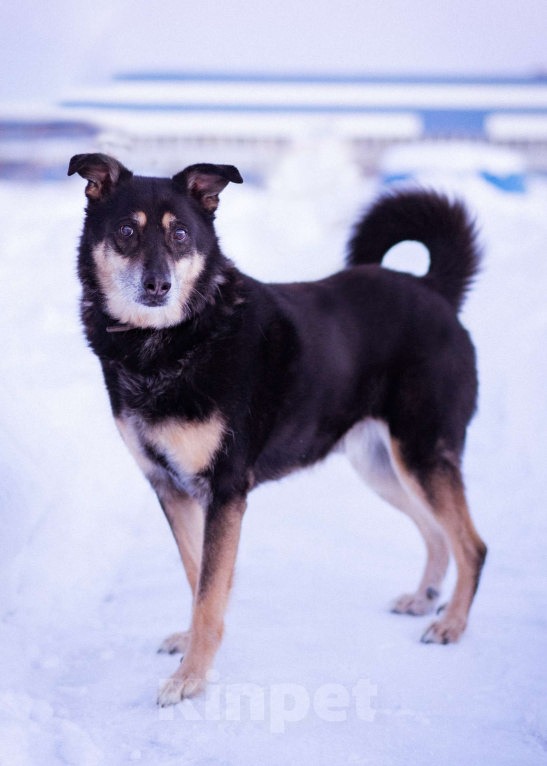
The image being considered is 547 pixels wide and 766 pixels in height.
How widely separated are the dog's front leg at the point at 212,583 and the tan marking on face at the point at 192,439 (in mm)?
145

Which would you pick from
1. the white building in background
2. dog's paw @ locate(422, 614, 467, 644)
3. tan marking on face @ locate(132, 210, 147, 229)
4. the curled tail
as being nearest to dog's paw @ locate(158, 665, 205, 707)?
dog's paw @ locate(422, 614, 467, 644)

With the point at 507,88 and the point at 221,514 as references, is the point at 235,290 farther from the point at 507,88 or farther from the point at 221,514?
the point at 507,88

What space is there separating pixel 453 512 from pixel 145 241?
1420mm

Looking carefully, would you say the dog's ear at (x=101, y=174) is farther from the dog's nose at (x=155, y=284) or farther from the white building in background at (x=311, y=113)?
the white building in background at (x=311, y=113)

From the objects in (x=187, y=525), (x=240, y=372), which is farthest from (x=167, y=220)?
(x=187, y=525)

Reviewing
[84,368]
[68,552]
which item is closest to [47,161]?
[84,368]

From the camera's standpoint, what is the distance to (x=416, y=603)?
2625mm

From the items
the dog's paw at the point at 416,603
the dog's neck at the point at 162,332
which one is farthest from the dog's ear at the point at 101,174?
the dog's paw at the point at 416,603

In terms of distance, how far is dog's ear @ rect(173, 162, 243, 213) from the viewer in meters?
2.20

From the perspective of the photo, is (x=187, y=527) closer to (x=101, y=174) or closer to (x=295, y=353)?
(x=295, y=353)

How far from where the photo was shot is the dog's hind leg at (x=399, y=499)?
2.62 m

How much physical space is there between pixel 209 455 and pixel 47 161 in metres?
15.9

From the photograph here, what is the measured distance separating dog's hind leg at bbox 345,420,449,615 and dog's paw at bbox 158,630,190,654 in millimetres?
802

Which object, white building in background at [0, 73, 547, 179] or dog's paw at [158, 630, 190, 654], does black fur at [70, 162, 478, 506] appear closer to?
dog's paw at [158, 630, 190, 654]
